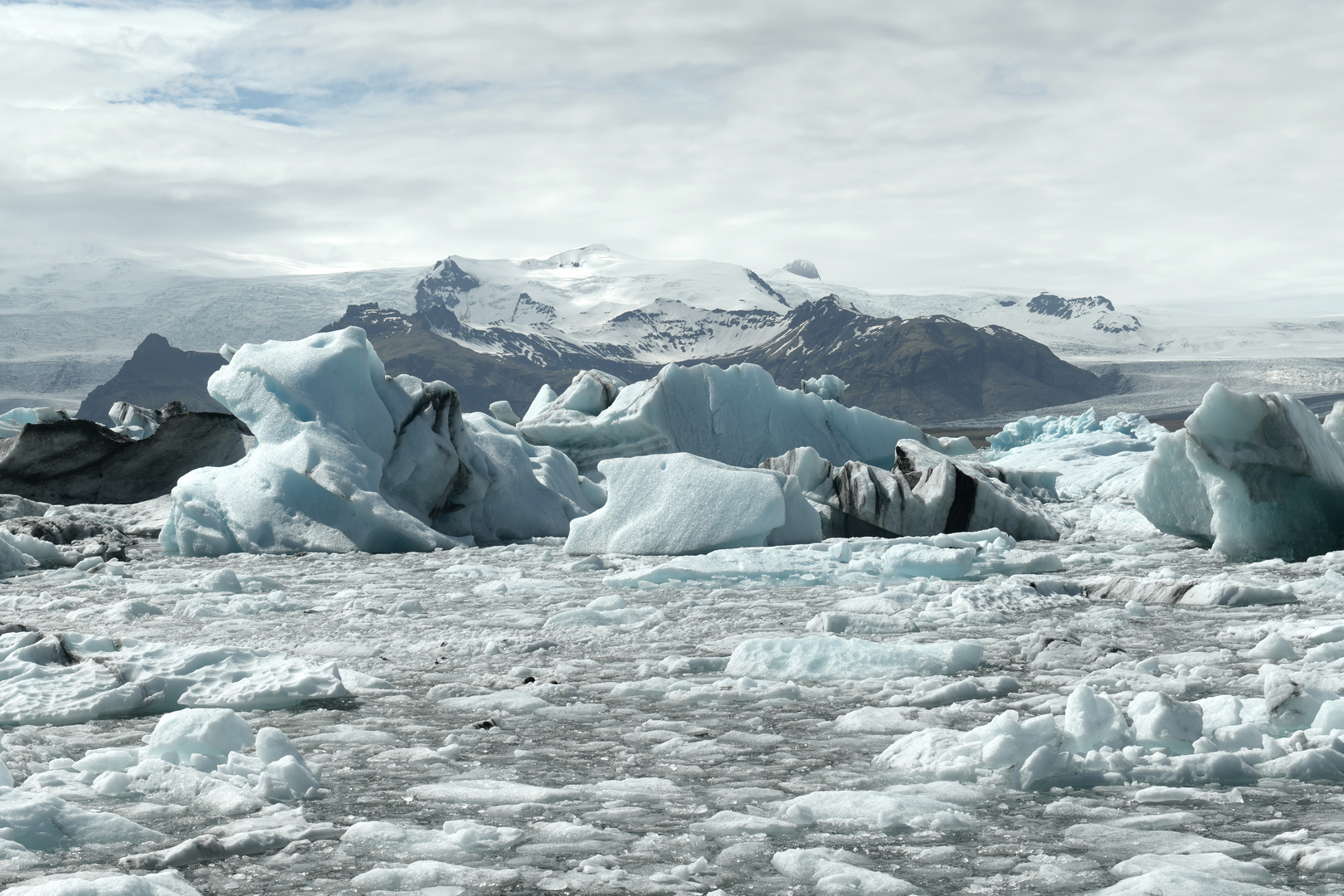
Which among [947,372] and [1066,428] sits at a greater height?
[947,372]

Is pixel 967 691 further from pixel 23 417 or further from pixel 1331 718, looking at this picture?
pixel 23 417

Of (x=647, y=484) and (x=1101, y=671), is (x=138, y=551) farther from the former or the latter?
(x=1101, y=671)

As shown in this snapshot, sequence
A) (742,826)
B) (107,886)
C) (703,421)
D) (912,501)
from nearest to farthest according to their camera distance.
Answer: (107,886) < (742,826) < (912,501) < (703,421)

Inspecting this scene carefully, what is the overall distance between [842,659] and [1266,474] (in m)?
5.83

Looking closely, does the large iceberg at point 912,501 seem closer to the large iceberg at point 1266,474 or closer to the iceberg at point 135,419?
the large iceberg at point 1266,474

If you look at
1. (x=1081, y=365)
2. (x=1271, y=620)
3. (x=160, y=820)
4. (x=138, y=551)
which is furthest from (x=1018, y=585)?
(x=1081, y=365)

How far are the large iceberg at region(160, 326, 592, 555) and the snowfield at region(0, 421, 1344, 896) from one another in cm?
406

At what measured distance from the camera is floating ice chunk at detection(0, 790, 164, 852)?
2480mm

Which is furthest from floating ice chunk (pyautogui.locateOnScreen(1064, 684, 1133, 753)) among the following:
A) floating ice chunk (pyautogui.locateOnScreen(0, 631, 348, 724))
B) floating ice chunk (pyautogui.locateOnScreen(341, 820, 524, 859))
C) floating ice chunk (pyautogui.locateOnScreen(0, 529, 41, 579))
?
floating ice chunk (pyautogui.locateOnScreen(0, 529, 41, 579))

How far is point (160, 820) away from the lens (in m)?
2.69

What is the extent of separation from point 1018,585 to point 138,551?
9.08 metres

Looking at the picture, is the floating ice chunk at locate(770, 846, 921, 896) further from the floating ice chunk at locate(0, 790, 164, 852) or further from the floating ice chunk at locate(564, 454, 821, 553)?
the floating ice chunk at locate(564, 454, 821, 553)

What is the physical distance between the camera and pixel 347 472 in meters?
11.1

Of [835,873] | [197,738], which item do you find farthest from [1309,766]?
[197,738]
